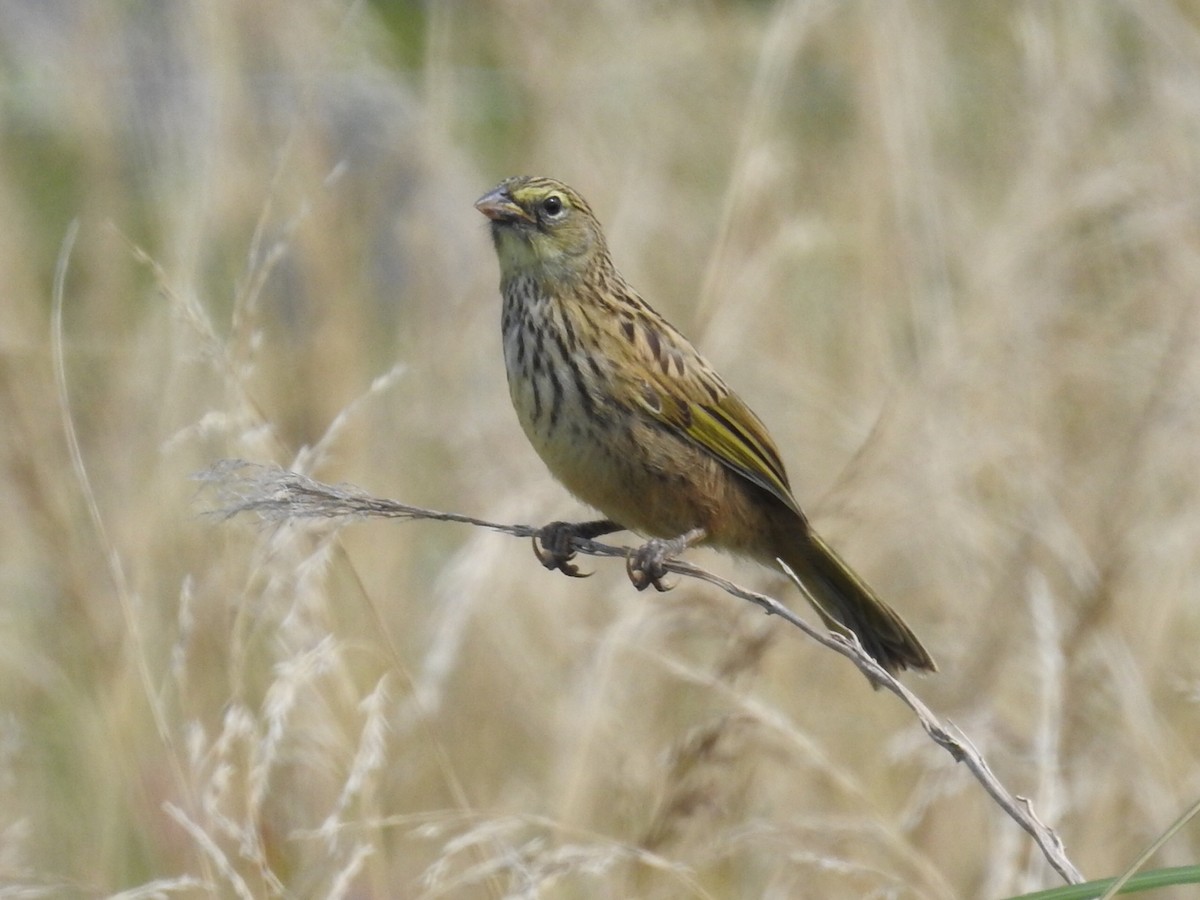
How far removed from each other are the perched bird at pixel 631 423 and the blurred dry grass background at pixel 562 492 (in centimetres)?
18

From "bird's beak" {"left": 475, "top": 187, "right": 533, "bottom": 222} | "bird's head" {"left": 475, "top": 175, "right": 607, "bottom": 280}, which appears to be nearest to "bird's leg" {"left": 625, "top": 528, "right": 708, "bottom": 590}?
"bird's head" {"left": 475, "top": 175, "right": 607, "bottom": 280}

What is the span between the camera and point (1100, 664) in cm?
385

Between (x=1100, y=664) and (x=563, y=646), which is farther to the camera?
(x=563, y=646)

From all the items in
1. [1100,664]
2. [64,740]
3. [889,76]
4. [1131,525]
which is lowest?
[64,740]

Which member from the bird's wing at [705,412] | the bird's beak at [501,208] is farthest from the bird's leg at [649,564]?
the bird's beak at [501,208]

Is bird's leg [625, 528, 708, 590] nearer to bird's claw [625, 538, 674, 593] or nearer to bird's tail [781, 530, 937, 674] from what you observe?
bird's claw [625, 538, 674, 593]

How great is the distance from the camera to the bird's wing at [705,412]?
3793 mm

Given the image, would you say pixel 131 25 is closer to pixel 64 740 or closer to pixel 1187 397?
pixel 64 740

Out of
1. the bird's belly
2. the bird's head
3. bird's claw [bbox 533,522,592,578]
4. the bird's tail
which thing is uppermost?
the bird's head

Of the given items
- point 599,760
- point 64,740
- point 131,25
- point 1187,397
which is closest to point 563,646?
point 599,760

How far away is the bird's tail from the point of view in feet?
11.4

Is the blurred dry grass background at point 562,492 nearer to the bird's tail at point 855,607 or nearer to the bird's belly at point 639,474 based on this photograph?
the bird's tail at point 855,607

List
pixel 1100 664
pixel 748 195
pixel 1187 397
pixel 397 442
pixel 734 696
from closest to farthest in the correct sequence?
pixel 734 696
pixel 1100 664
pixel 1187 397
pixel 748 195
pixel 397 442

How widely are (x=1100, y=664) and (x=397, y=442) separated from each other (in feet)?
7.29
